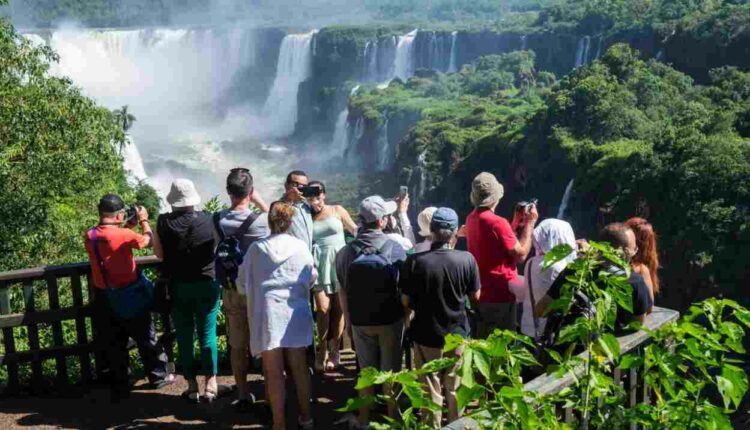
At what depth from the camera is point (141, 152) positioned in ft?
226

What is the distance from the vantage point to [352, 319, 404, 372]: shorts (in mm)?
4867

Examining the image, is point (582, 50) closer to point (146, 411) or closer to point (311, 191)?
point (311, 191)

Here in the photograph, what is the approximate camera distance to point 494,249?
5.11 meters

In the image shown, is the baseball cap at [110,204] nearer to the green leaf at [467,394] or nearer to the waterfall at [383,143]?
the green leaf at [467,394]

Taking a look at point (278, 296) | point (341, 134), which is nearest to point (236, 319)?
point (278, 296)

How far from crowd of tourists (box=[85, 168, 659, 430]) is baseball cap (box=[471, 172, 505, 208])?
11 mm

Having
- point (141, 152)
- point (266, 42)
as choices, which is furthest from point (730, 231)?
point (266, 42)

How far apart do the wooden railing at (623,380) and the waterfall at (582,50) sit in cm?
6122

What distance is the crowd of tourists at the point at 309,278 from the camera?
460 centimetres

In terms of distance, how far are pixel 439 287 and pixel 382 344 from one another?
2.01 ft

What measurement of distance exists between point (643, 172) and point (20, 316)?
27319 mm

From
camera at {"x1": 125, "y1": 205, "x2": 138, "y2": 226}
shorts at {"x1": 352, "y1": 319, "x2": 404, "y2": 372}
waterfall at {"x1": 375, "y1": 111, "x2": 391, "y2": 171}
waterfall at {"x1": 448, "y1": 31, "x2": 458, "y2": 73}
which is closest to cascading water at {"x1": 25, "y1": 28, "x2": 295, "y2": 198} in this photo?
waterfall at {"x1": 375, "y1": 111, "x2": 391, "y2": 171}

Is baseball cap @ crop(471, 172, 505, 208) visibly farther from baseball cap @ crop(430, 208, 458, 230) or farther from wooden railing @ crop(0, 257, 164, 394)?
wooden railing @ crop(0, 257, 164, 394)

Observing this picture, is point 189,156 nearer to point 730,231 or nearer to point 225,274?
point 730,231
